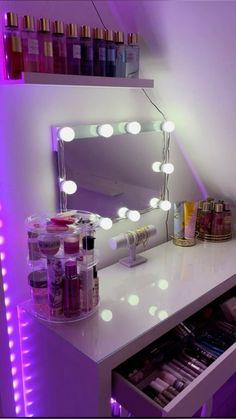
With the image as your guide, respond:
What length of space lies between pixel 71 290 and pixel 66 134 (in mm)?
486

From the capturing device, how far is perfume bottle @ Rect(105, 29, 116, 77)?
1.10 m

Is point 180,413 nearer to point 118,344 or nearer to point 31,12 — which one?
point 118,344

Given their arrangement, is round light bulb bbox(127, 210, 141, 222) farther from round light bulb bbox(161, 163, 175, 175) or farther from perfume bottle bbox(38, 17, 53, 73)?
perfume bottle bbox(38, 17, 53, 73)

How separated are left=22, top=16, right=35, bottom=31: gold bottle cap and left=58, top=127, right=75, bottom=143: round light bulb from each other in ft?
0.99

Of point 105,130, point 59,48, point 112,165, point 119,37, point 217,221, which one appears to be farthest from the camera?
point 217,221

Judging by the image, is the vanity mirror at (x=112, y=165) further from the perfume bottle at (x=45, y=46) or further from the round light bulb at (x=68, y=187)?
the perfume bottle at (x=45, y=46)

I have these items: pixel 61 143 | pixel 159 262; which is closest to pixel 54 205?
pixel 61 143

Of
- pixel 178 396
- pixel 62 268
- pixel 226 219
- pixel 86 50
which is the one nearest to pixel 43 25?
pixel 86 50

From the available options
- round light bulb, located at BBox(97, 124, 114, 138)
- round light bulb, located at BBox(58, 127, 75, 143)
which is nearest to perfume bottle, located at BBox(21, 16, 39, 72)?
round light bulb, located at BBox(58, 127, 75, 143)

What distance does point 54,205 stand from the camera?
4.04 feet

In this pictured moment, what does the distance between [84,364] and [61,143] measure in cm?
66

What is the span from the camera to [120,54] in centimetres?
115

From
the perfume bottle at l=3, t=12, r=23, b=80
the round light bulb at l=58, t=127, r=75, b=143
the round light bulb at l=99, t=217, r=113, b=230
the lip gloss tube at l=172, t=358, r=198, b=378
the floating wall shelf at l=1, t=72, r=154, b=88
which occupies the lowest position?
the lip gloss tube at l=172, t=358, r=198, b=378

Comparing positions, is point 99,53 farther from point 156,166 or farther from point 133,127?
point 156,166
